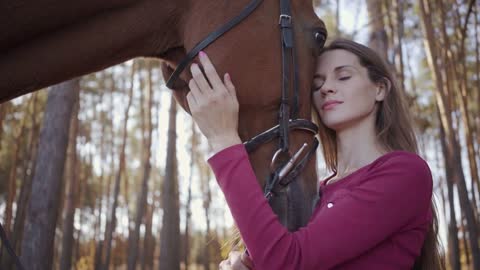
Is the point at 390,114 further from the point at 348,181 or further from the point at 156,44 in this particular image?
the point at 156,44

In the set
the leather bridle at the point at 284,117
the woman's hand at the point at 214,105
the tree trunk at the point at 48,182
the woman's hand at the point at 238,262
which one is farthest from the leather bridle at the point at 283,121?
the tree trunk at the point at 48,182

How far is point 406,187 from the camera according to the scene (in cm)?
175

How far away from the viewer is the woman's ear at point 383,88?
2.21m

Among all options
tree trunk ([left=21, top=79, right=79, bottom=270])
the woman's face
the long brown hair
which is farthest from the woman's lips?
tree trunk ([left=21, top=79, right=79, bottom=270])

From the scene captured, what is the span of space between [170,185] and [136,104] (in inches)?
383

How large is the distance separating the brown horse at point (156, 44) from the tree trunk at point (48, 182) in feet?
7.85

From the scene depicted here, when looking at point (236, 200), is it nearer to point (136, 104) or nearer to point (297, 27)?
point (297, 27)

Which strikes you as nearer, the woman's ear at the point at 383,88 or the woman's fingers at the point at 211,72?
the woman's fingers at the point at 211,72

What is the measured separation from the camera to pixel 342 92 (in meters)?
2.10

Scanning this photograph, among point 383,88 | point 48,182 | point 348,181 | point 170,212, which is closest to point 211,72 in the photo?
point 348,181

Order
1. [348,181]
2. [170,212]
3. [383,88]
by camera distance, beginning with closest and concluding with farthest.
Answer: [348,181] → [383,88] → [170,212]

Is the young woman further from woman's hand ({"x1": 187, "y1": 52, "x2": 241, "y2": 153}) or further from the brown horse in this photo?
the brown horse

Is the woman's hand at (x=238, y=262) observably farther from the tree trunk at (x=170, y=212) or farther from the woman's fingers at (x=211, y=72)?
the tree trunk at (x=170, y=212)

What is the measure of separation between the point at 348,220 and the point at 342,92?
0.67 metres
